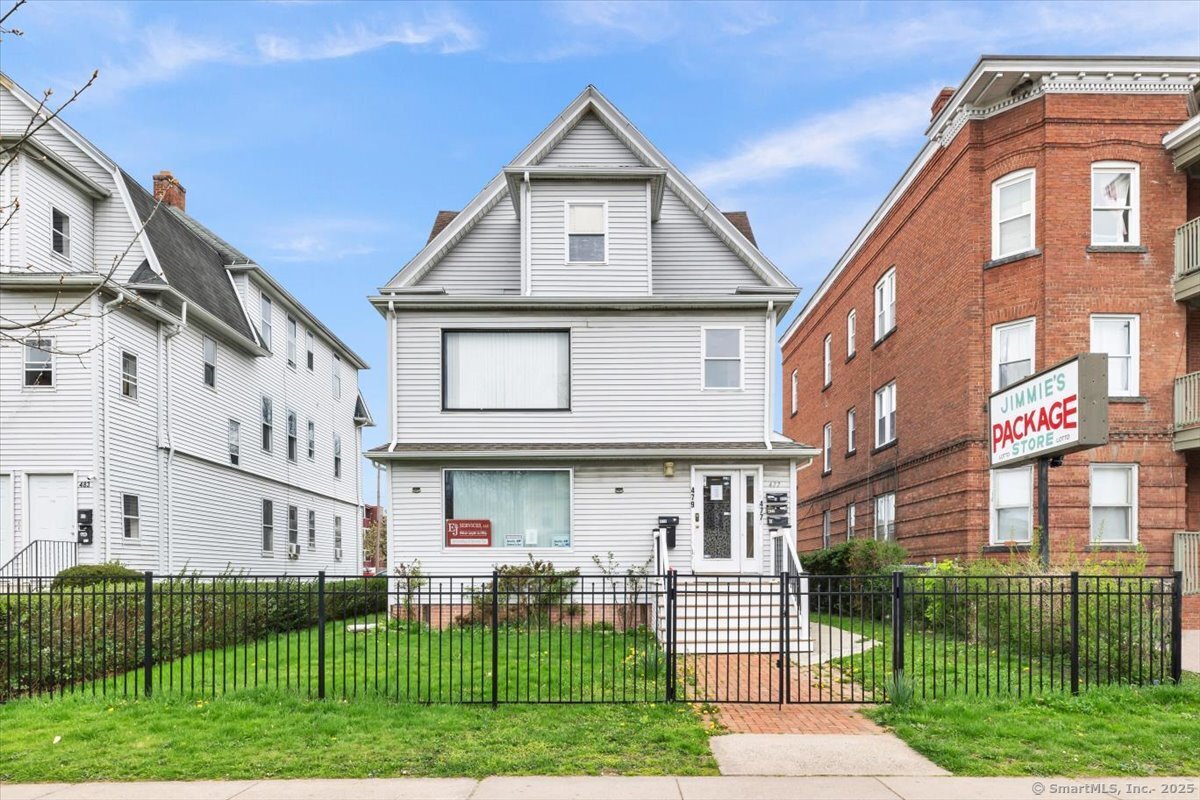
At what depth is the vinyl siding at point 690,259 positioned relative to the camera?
18625 mm

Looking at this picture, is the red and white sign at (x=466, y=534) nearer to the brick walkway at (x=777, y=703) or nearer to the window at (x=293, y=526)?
the brick walkway at (x=777, y=703)

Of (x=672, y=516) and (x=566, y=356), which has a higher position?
(x=566, y=356)

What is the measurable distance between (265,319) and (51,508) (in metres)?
10.0

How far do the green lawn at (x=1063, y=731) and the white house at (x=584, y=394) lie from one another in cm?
666

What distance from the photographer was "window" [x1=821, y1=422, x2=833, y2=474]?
100.0 ft

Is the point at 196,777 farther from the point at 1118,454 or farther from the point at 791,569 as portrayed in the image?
the point at 1118,454

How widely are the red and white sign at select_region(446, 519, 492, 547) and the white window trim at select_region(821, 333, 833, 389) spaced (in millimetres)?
17658

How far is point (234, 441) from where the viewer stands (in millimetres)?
23594

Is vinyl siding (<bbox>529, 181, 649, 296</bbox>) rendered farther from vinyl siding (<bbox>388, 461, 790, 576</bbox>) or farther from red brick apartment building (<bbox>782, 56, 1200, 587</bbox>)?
red brick apartment building (<bbox>782, 56, 1200, 587</bbox>)

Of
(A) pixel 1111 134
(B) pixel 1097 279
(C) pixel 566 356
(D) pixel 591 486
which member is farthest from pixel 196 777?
(A) pixel 1111 134

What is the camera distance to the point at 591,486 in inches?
667

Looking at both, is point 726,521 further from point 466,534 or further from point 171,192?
point 171,192

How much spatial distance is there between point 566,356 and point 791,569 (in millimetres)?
6052

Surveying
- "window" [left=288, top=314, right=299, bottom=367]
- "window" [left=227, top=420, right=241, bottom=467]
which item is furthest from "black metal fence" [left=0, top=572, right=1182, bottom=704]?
"window" [left=288, top=314, right=299, bottom=367]
